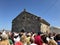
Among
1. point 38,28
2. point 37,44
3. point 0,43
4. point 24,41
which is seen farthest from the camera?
point 38,28

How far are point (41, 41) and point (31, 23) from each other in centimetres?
4544

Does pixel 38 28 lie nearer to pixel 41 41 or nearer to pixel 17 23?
pixel 17 23

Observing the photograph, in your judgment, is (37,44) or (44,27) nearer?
(37,44)

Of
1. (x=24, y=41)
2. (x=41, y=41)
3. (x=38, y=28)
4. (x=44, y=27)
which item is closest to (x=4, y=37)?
(x=24, y=41)

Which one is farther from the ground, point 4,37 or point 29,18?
point 29,18

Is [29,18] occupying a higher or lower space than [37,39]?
higher

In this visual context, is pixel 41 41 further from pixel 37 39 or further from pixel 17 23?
pixel 17 23

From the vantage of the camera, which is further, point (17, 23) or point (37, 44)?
point (17, 23)

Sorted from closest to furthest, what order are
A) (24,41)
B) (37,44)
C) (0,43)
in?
1. (0,43)
2. (24,41)
3. (37,44)

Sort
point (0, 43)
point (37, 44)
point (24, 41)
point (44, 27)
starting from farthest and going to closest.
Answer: point (44, 27), point (37, 44), point (24, 41), point (0, 43)

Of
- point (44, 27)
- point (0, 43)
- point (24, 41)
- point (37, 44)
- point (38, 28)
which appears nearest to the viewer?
point (0, 43)

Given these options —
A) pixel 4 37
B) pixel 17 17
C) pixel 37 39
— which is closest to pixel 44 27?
pixel 17 17

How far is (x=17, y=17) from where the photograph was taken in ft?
197

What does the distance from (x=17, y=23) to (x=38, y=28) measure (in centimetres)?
656
